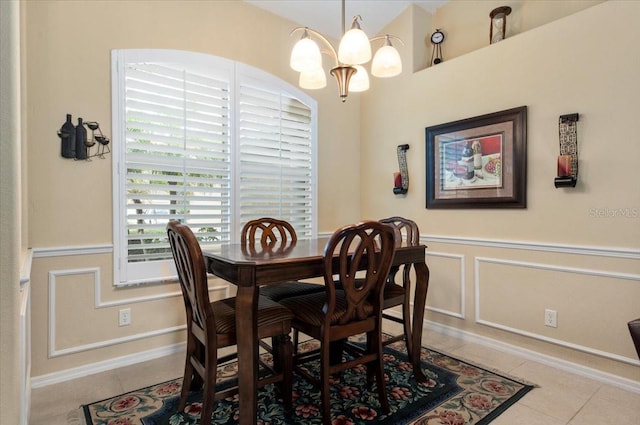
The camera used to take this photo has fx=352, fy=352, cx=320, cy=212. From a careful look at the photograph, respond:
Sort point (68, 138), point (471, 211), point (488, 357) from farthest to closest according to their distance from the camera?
point (471, 211), point (488, 357), point (68, 138)

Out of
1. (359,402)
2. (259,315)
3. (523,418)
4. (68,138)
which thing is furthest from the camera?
(68,138)

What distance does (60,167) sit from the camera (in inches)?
93.4

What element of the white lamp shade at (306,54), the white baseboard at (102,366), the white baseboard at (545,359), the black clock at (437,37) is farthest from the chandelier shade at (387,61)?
the white baseboard at (102,366)

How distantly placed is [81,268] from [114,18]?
1.81 meters

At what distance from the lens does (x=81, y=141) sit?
243 centimetres

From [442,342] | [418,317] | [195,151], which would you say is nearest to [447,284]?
[442,342]

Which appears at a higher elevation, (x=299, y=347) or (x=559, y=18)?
(x=559, y=18)

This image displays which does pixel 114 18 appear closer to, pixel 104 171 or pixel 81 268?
pixel 104 171

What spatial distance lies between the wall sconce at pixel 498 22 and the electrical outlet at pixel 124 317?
12.4 feet

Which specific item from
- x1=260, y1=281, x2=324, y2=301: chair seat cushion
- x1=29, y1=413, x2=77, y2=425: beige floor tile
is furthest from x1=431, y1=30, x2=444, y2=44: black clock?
x1=29, y1=413, x2=77, y2=425: beige floor tile

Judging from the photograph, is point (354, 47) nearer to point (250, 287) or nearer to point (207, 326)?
point (250, 287)

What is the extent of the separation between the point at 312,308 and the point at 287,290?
0.49m

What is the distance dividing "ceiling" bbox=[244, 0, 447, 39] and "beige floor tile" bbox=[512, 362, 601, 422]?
345 centimetres

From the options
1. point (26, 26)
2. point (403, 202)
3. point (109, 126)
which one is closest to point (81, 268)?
point (109, 126)
